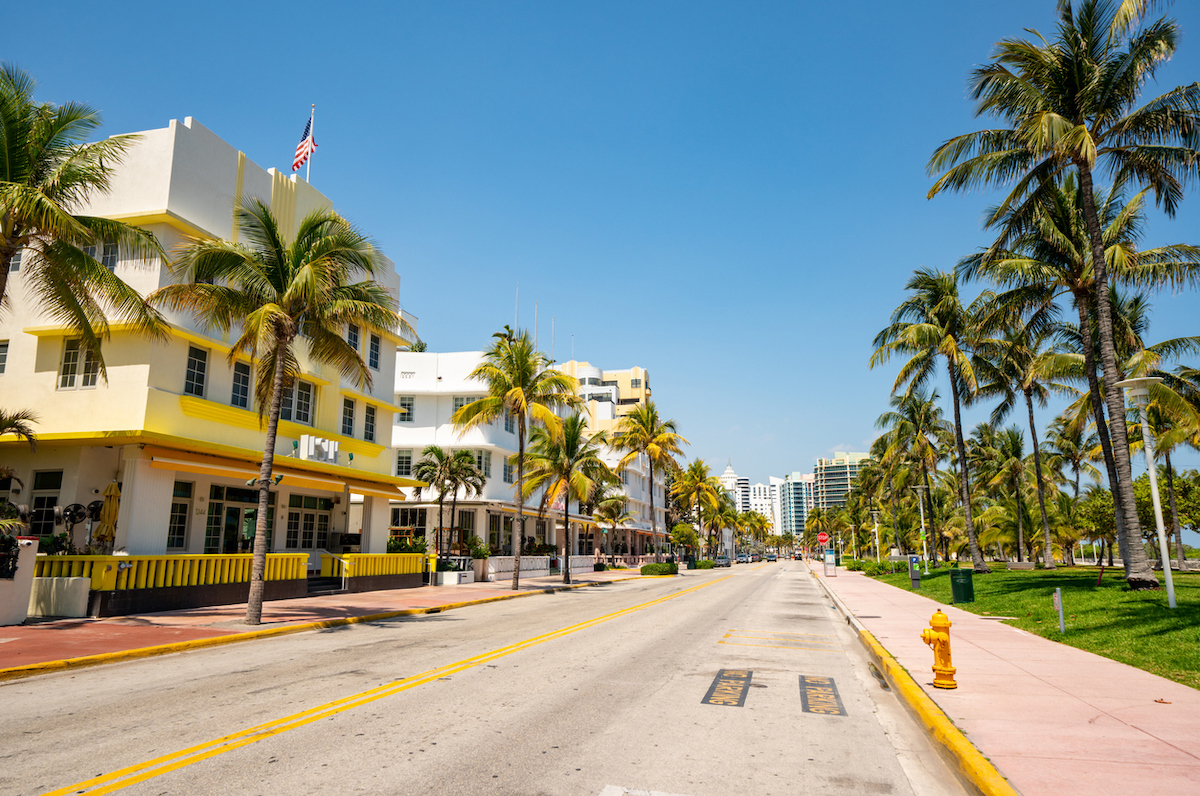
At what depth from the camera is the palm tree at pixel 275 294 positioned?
53.1 ft

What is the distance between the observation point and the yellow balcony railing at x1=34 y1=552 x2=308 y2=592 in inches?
642

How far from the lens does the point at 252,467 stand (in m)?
20.5

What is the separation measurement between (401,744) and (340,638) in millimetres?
8792

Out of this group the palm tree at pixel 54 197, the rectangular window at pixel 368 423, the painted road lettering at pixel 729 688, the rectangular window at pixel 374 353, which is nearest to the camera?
the painted road lettering at pixel 729 688

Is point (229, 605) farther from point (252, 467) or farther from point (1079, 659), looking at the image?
point (1079, 659)

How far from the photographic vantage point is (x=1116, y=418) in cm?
1767

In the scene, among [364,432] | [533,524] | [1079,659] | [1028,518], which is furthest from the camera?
[1028,518]

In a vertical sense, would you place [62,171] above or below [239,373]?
above

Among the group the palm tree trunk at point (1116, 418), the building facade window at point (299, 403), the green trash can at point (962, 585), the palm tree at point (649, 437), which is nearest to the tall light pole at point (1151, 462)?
the palm tree trunk at point (1116, 418)

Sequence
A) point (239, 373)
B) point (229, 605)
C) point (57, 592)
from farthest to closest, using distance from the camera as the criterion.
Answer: point (239, 373), point (229, 605), point (57, 592)

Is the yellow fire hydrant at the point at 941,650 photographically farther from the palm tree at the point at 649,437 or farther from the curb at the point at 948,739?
the palm tree at the point at 649,437

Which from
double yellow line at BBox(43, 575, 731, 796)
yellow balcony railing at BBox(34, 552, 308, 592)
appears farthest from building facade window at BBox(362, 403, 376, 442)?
double yellow line at BBox(43, 575, 731, 796)

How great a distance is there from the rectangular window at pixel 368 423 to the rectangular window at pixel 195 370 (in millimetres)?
8298

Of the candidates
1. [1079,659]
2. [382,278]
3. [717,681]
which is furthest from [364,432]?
[1079,659]
